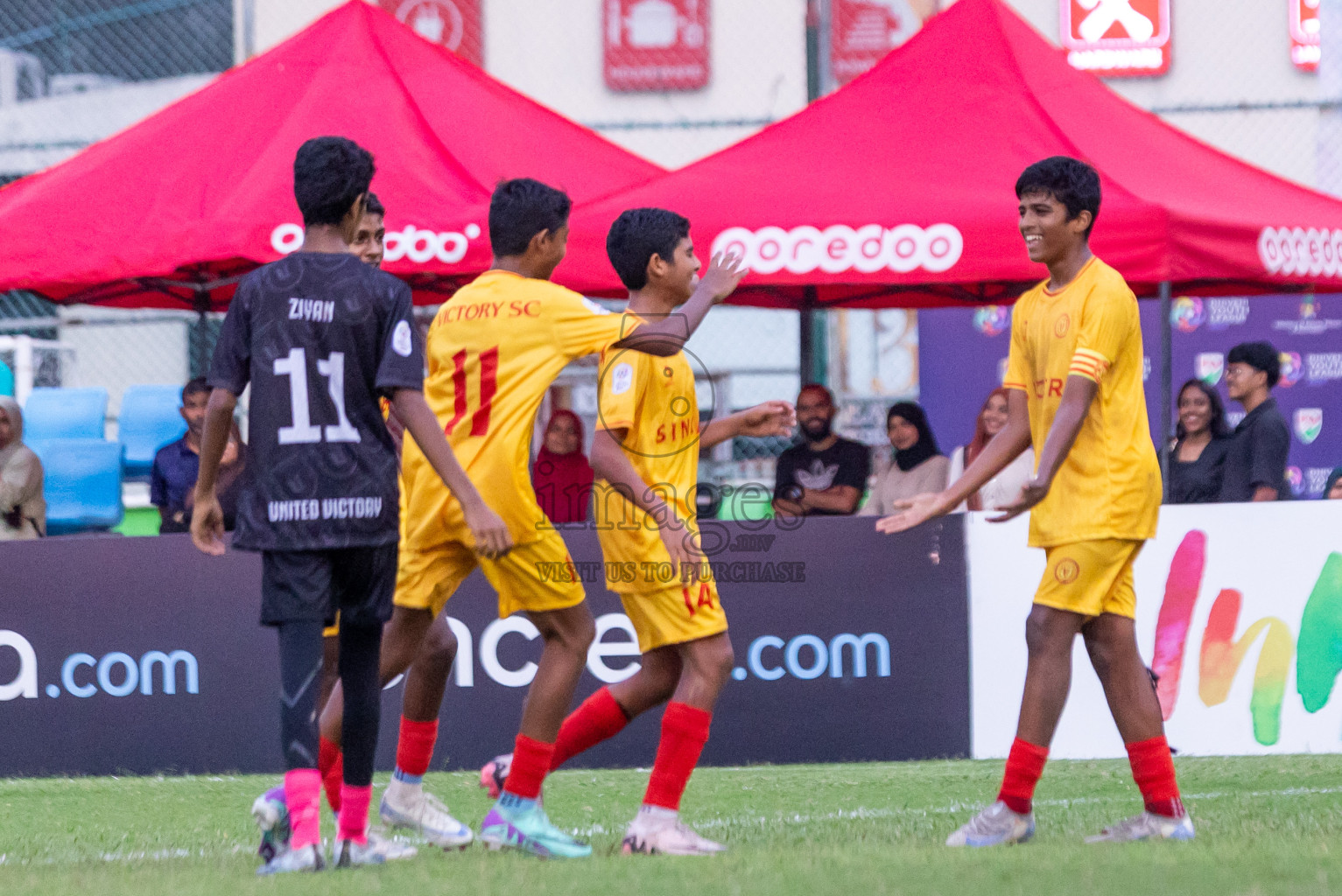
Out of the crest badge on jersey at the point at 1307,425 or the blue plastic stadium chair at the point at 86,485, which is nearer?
the blue plastic stadium chair at the point at 86,485

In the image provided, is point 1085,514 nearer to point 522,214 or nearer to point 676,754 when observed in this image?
point 676,754

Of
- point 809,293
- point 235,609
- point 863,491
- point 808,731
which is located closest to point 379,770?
point 235,609

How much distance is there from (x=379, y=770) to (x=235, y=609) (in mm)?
919

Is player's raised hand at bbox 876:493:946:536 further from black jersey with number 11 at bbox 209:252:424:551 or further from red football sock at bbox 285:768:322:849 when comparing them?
red football sock at bbox 285:768:322:849

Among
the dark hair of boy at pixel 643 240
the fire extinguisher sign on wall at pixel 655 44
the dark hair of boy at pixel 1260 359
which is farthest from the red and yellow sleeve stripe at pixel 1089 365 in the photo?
the fire extinguisher sign on wall at pixel 655 44

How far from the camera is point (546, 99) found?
56.7 feet

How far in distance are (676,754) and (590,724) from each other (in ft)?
1.61

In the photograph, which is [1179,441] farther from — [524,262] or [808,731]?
[524,262]

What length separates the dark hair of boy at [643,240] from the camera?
178 inches

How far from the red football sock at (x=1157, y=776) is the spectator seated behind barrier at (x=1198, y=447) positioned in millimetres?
3671

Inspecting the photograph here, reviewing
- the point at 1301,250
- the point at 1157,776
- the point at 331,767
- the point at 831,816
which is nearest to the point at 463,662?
the point at 831,816

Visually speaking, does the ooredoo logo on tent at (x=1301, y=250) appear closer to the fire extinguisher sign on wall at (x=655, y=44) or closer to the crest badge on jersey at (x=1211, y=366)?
the crest badge on jersey at (x=1211, y=366)

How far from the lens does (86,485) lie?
32.9 ft

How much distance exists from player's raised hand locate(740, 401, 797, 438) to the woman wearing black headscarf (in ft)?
13.2
